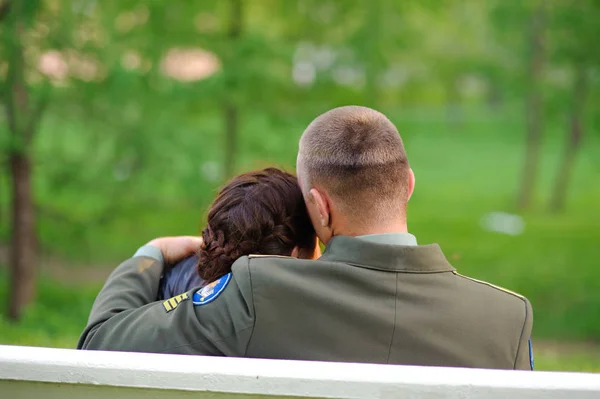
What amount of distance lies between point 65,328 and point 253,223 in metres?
5.79

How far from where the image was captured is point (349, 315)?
66.0 inches

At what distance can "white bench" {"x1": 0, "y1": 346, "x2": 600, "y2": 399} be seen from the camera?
4.60ft

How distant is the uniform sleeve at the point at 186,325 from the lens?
1683 millimetres

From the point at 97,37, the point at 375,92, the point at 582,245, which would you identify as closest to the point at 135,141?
the point at 97,37

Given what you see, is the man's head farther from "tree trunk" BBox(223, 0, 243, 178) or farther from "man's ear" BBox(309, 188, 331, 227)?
"tree trunk" BBox(223, 0, 243, 178)

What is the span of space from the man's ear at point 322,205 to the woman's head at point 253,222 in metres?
0.24

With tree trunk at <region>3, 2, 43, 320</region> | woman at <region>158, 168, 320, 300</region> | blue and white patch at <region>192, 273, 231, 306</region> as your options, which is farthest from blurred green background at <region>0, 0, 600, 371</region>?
blue and white patch at <region>192, 273, 231, 306</region>

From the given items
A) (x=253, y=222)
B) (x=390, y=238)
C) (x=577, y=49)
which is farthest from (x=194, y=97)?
(x=390, y=238)

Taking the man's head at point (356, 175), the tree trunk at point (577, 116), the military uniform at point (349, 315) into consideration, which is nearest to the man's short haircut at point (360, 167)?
the man's head at point (356, 175)

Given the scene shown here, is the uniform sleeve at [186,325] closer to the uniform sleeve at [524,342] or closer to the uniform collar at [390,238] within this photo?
the uniform collar at [390,238]

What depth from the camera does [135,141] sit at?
801 centimetres

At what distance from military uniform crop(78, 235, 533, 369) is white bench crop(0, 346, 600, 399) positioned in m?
0.21

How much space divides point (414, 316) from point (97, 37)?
272 inches

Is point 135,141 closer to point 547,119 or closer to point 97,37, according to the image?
point 97,37
